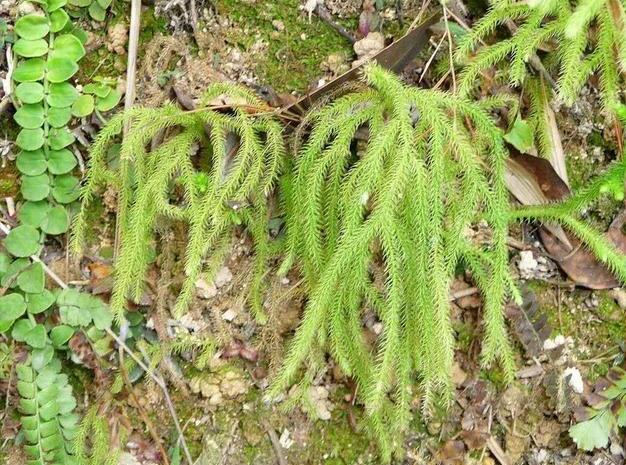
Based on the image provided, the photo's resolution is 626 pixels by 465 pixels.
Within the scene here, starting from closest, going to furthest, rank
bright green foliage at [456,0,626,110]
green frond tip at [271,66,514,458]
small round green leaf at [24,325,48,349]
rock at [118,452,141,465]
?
green frond tip at [271,66,514,458] < bright green foliage at [456,0,626,110] < small round green leaf at [24,325,48,349] < rock at [118,452,141,465]

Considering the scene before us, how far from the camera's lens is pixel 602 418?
216 centimetres

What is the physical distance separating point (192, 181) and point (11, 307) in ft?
2.35

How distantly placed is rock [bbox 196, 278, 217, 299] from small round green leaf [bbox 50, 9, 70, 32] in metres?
0.96

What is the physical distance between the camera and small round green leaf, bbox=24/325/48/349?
2.07 meters

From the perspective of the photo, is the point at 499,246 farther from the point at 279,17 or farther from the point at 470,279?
the point at 279,17

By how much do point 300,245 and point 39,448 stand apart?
1.06 m

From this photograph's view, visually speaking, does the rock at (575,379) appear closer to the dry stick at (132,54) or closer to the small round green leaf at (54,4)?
the dry stick at (132,54)

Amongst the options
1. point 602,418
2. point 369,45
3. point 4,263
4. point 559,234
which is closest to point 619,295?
point 559,234

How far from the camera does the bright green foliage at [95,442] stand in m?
2.09

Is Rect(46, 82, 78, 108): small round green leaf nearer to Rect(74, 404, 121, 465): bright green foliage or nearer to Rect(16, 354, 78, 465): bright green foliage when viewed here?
Rect(16, 354, 78, 465): bright green foliage

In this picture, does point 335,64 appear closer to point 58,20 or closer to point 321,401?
point 58,20

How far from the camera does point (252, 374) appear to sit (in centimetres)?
220

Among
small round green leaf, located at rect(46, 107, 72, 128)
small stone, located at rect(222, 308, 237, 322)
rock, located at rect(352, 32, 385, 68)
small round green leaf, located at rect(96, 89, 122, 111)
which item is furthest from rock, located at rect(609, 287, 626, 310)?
small round green leaf, located at rect(46, 107, 72, 128)

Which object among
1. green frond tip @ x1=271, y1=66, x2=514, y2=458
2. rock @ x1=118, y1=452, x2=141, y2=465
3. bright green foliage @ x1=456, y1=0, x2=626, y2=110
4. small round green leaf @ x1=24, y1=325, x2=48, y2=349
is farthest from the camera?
rock @ x1=118, y1=452, x2=141, y2=465
